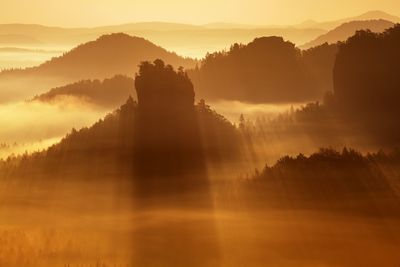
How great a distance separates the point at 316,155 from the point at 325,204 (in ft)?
91.9

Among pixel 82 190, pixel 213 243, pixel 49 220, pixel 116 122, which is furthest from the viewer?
pixel 116 122

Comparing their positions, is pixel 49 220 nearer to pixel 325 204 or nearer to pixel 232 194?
pixel 232 194

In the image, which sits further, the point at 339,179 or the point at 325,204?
Result: the point at 339,179

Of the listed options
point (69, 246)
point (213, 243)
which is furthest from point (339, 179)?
point (69, 246)

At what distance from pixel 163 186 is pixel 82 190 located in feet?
62.1

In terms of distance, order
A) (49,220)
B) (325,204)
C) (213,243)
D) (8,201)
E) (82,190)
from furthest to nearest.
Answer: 1. (82,190)
2. (8,201)
3. (325,204)
4. (49,220)
5. (213,243)

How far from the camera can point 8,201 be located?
15675 centimetres

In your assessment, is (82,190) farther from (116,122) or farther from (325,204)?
(325,204)

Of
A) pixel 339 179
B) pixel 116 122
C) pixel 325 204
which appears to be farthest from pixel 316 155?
pixel 116 122

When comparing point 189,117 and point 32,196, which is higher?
point 189,117

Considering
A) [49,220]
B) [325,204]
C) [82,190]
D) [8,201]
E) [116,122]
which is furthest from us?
[116,122]

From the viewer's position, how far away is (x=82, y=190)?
16862 cm

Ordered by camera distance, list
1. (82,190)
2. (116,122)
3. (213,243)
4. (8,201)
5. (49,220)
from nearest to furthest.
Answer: (213,243) < (49,220) < (8,201) < (82,190) < (116,122)

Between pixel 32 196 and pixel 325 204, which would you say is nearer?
pixel 325 204
